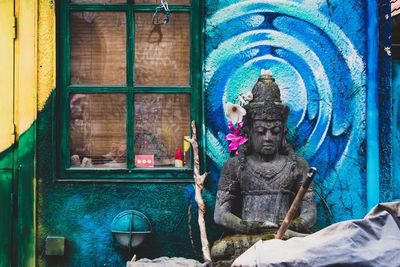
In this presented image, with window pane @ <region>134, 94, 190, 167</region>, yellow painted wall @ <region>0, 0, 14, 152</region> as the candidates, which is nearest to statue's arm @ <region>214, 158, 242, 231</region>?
window pane @ <region>134, 94, 190, 167</region>

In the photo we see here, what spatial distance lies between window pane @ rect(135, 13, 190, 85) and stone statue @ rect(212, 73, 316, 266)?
0.88 meters

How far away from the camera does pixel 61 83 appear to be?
7.48m

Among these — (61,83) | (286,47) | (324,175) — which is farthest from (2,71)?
(324,175)

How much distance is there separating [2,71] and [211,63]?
2.02m

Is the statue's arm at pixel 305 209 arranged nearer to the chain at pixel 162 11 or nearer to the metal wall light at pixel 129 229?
the metal wall light at pixel 129 229

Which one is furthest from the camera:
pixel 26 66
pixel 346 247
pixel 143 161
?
pixel 143 161

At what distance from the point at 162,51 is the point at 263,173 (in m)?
1.62

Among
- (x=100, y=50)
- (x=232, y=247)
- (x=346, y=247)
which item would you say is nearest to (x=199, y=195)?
(x=232, y=247)

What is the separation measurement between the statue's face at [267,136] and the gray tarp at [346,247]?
9.35 ft

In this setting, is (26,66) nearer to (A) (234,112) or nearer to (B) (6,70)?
(B) (6,70)

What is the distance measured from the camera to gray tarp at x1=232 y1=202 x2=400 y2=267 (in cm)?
382

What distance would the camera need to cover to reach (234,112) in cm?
703

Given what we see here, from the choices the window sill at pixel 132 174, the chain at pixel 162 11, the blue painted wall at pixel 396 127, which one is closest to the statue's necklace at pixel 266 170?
the window sill at pixel 132 174

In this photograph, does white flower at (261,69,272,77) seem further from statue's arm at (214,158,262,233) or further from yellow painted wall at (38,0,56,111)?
yellow painted wall at (38,0,56,111)
